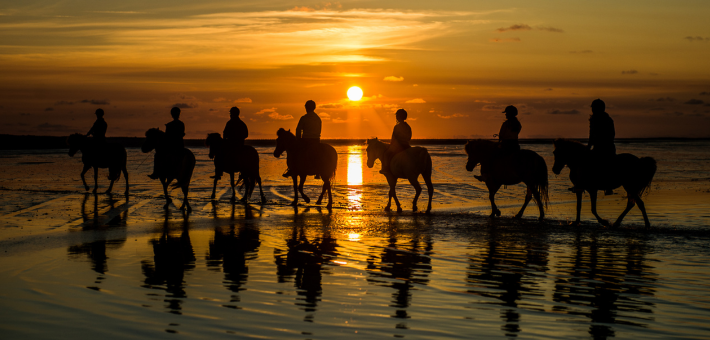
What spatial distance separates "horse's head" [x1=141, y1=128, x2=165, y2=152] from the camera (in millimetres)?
13953

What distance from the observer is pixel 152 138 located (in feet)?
45.9

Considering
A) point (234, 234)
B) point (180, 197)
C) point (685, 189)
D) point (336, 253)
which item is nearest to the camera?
point (336, 253)

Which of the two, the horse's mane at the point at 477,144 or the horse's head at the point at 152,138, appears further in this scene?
the horse's head at the point at 152,138

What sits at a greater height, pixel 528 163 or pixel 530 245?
pixel 528 163

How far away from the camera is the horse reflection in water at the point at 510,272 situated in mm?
5680

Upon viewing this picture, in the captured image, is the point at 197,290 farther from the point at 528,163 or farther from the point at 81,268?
the point at 528,163

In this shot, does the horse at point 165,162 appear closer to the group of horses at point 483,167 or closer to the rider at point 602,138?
the group of horses at point 483,167

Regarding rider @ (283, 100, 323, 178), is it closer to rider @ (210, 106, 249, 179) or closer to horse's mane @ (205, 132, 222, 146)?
rider @ (210, 106, 249, 179)

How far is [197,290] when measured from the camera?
6215mm

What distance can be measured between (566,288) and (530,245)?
2.99m

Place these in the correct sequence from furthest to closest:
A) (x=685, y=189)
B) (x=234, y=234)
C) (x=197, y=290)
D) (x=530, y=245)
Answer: (x=685, y=189), (x=234, y=234), (x=530, y=245), (x=197, y=290)

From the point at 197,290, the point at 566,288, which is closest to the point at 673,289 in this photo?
the point at 566,288

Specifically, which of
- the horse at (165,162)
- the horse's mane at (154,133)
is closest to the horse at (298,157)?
the horse at (165,162)

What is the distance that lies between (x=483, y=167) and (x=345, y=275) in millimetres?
7042
